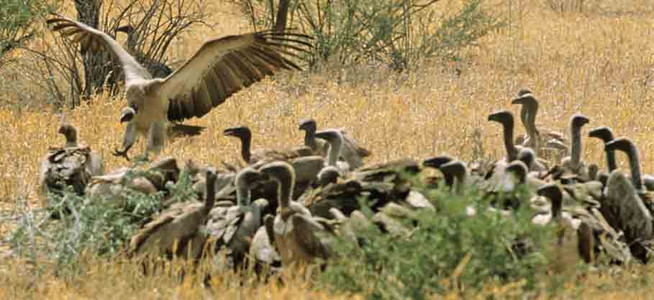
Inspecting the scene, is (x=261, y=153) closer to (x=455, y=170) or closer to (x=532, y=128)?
(x=455, y=170)

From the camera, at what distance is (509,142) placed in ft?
28.1

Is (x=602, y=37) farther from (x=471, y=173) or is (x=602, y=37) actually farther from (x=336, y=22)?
(x=471, y=173)

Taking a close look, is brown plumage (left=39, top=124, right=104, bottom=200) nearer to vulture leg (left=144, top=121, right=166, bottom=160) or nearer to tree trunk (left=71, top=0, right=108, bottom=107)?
vulture leg (left=144, top=121, right=166, bottom=160)

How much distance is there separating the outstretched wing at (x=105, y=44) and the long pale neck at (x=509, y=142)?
3.03 meters

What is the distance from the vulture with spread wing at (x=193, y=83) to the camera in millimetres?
9523

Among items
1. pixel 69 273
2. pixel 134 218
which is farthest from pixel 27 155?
pixel 69 273

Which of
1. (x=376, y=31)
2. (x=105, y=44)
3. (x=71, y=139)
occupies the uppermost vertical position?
(x=376, y=31)

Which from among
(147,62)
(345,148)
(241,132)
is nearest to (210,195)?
(241,132)

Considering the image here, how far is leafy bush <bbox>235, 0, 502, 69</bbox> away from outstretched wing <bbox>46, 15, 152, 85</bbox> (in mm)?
4609

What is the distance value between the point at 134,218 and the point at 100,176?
2.32 feet

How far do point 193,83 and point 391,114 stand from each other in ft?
8.21

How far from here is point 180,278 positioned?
245 inches

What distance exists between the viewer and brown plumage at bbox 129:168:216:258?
6645 mm

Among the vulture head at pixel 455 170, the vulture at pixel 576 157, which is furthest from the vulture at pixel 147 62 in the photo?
the vulture head at pixel 455 170
